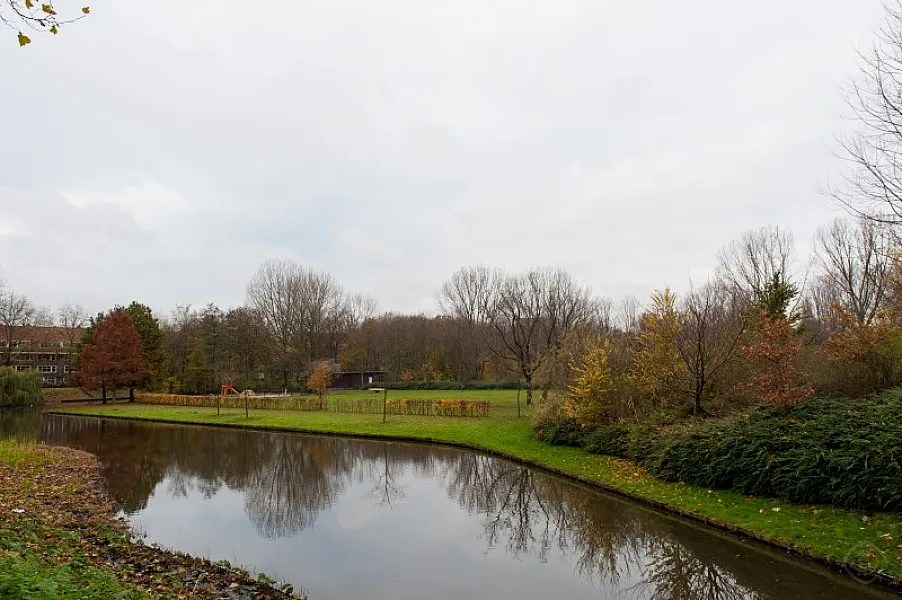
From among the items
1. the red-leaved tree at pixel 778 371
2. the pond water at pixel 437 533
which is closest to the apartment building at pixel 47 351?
the pond water at pixel 437 533

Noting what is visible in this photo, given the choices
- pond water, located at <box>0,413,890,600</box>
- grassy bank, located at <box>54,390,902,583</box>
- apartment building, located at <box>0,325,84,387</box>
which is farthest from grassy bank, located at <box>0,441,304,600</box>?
apartment building, located at <box>0,325,84,387</box>

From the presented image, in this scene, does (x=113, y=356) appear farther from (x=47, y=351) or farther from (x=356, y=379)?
(x=47, y=351)

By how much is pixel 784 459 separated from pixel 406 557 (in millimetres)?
7838

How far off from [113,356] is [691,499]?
45.5 metres

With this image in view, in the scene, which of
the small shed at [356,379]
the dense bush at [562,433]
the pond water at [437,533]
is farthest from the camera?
the small shed at [356,379]

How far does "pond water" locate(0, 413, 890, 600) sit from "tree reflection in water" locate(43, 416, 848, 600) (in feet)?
0.14

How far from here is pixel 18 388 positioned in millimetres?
→ 42281

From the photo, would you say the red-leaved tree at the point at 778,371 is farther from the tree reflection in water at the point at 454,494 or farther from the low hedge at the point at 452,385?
the low hedge at the point at 452,385

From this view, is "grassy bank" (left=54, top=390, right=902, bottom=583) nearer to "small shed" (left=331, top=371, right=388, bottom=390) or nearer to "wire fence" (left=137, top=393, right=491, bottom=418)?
"wire fence" (left=137, top=393, right=491, bottom=418)

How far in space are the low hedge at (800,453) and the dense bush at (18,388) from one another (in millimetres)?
49095

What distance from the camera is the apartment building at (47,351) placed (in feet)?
182

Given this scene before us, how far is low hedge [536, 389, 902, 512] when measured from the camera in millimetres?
9211

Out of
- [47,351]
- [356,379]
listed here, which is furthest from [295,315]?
[47,351]

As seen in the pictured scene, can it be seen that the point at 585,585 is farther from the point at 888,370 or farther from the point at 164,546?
the point at 888,370
